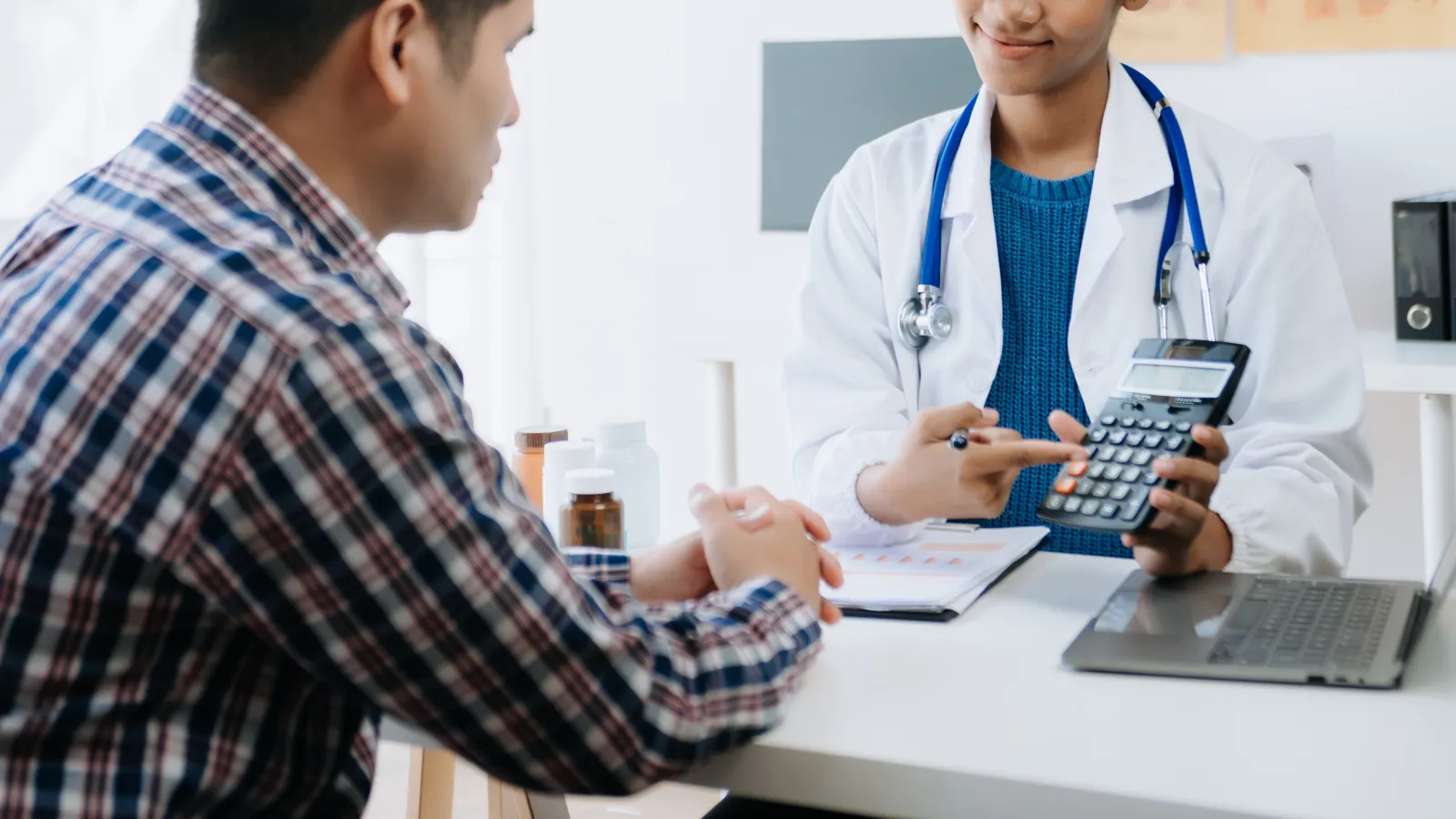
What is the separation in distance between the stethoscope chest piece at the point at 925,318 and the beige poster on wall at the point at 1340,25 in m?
1.25

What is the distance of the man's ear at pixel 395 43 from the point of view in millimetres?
746

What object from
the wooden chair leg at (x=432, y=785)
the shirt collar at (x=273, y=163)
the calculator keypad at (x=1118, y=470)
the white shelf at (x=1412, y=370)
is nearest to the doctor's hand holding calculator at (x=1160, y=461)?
the calculator keypad at (x=1118, y=470)

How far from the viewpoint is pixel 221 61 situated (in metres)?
0.76

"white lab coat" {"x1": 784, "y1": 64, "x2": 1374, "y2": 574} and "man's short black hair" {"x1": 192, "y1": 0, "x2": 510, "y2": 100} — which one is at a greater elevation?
"man's short black hair" {"x1": 192, "y1": 0, "x2": 510, "y2": 100}

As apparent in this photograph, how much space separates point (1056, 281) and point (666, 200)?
163 cm

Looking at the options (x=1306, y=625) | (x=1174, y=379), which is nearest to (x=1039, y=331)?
(x=1174, y=379)

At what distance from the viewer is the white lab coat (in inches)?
50.3

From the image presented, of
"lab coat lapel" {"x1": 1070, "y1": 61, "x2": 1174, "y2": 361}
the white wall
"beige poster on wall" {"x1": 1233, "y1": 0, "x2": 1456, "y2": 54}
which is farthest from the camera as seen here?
the white wall

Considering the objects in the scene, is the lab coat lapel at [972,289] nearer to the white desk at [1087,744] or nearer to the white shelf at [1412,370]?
the white desk at [1087,744]

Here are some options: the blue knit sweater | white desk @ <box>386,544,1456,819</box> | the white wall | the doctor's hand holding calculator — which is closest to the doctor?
the blue knit sweater

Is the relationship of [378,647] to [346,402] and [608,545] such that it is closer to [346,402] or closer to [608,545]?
[346,402]

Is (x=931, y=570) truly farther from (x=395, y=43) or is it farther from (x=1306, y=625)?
(x=395, y=43)

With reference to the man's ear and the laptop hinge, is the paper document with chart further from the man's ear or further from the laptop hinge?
the man's ear

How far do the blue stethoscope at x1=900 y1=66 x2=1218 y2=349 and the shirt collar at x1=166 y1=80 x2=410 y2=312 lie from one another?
77 centimetres
